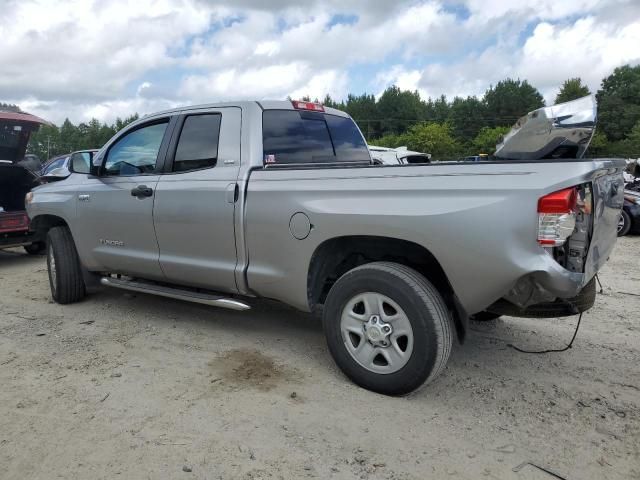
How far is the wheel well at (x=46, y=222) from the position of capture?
17.8 ft

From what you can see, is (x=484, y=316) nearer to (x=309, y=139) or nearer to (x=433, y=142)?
(x=309, y=139)

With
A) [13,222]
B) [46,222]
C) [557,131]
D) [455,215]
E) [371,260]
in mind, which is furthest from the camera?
[13,222]

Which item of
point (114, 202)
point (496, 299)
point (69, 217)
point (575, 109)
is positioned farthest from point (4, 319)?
point (575, 109)

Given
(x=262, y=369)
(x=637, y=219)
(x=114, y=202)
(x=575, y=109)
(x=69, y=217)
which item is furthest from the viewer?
(x=637, y=219)

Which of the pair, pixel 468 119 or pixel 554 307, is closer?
pixel 554 307

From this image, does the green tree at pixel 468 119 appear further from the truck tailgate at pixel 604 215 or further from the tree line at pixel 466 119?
the truck tailgate at pixel 604 215

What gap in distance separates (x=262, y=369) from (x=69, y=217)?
109 inches

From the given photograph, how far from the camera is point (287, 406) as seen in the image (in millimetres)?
3113

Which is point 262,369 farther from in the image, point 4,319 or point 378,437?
point 4,319

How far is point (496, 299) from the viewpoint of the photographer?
2.88 meters

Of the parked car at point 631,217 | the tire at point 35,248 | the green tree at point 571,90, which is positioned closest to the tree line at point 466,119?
the green tree at point 571,90

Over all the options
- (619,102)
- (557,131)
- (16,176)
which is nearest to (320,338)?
(557,131)

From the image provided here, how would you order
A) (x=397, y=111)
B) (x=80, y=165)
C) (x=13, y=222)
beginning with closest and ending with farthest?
(x=80, y=165) → (x=13, y=222) → (x=397, y=111)

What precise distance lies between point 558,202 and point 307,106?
2.47 metres
